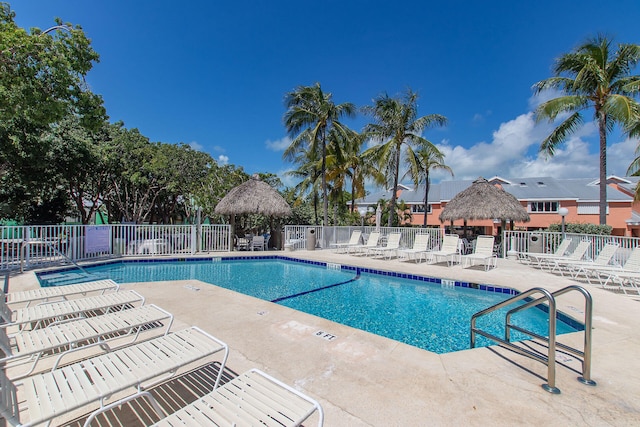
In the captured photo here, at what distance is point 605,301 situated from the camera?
605 cm

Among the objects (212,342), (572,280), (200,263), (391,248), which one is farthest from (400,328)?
(200,263)

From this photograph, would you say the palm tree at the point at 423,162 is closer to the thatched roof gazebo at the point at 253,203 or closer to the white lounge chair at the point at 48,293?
the thatched roof gazebo at the point at 253,203

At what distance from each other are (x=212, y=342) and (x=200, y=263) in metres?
11.0

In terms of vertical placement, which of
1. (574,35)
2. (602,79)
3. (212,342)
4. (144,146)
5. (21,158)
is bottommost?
(212,342)

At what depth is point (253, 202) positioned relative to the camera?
15523 mm

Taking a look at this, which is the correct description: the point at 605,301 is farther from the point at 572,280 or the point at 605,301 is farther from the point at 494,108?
the point at 494,108

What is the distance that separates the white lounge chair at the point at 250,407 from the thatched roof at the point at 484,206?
1480 centimetres

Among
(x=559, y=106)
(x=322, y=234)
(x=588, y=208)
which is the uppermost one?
(x=559, y=106)

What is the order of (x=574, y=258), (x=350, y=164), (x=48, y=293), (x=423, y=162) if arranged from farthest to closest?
(x=423, y=162) < (x=350, y=164) < (x=574, y=258) < (x=48, y=293)

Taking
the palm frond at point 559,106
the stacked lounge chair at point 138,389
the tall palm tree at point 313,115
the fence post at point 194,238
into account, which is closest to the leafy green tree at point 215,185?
the fence post at point 194,238

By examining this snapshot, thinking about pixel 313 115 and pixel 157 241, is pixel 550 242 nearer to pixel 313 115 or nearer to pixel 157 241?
pixel 313 115

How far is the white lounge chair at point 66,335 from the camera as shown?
263 centimetres

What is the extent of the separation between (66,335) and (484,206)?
51.7 feet

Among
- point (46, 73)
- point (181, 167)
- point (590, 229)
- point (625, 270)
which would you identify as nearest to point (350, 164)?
point (181, 167)
